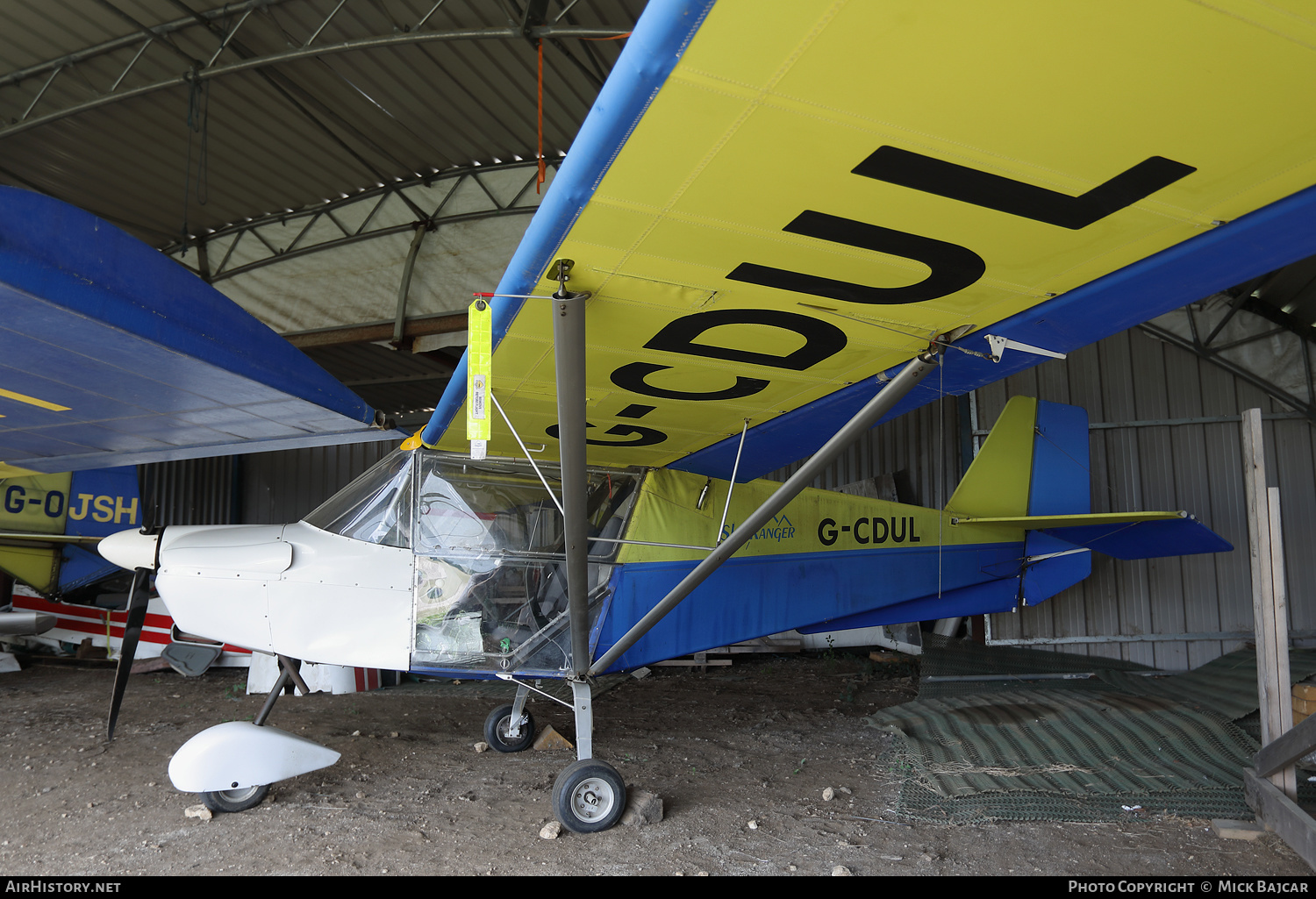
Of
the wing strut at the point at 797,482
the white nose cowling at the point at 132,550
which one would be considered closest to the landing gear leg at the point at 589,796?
the wing strut at the point at 797,482

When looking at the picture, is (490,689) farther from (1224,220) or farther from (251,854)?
(1224,220)

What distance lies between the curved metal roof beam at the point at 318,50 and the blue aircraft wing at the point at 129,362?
409 centimetres

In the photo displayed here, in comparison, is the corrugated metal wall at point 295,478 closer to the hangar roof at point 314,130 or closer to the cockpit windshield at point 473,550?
the hangar roof at point 314,130

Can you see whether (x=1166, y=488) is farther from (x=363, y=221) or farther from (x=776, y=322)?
(x=363, y=221)

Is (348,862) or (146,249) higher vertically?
(146,249)

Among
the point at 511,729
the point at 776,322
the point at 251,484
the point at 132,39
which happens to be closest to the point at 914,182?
the point at 776,322

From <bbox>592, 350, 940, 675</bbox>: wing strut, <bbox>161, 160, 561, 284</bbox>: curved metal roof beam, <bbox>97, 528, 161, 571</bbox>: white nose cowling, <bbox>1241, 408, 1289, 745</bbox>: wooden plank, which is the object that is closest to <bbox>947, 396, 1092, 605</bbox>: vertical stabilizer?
<bbox>1241, 408, 1289, 745</bbox>: wooden plank

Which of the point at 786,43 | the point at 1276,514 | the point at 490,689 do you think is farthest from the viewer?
the point at 490,689

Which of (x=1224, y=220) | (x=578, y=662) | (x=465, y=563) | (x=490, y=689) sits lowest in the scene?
(x=490, y=689)

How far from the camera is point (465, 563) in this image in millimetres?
4398

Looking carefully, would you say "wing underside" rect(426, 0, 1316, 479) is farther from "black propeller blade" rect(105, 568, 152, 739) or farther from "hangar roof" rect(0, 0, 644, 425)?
"hangar roof" rect(0, 0, 644, 425)

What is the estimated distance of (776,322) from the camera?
2.71 meters
